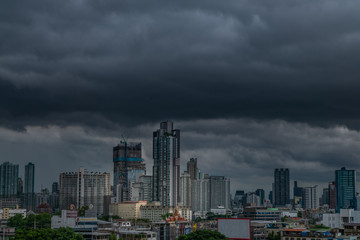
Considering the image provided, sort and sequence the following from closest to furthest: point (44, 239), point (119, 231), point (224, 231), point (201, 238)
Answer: point (44, 239)
point (201, 238)
point (224, 231)
point (119, 231)

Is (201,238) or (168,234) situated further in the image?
(168,234)

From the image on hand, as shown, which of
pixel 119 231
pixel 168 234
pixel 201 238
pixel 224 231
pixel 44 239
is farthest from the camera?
pixel 168 234

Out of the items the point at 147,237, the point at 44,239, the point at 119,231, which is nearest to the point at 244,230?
the point at 147,237

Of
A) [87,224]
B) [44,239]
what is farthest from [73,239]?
[87,224]

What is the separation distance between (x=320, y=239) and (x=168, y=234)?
66116 mm

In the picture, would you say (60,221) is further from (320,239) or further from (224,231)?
(320,239)

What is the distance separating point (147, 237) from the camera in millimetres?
169500

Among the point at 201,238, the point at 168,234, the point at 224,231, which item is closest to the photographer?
the point at 201,238

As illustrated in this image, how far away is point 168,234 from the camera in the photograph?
197875 mm

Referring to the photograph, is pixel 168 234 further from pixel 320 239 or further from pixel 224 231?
pixel 320 239

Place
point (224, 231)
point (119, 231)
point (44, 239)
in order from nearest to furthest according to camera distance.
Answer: point (44, 239)
point (224, 231)
point (119, 231)

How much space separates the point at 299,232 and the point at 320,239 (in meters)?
9.00

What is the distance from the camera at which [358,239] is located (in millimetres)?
152000

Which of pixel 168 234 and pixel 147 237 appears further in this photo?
pixel 168 234
